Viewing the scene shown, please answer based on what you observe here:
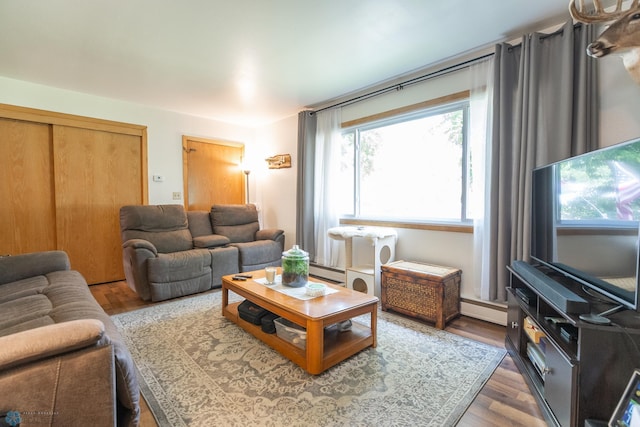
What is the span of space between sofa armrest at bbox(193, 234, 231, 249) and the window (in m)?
1.58

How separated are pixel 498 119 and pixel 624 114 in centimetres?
70

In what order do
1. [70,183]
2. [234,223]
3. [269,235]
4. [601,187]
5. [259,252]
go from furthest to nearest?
[234,223] < [269,235] < [259,252] < [70,183] < [601,187]

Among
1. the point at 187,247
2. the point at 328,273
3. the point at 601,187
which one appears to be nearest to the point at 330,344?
the point at 601,187

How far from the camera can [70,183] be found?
339 centimetres

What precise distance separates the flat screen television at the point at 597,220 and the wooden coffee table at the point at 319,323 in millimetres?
1093

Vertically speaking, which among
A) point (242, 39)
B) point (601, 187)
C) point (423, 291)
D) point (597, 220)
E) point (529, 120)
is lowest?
point (423, 291)

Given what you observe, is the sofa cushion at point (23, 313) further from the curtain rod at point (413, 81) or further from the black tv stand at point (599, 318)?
the curtain rod at point (413, 81)

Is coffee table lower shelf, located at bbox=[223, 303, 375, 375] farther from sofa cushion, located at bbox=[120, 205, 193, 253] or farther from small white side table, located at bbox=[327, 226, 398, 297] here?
sofa cushion, located at bbox=[120, 205, 193, 253]

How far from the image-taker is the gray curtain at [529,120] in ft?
6.26

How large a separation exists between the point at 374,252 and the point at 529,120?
1.63 metres

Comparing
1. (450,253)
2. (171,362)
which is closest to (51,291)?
(171,362)

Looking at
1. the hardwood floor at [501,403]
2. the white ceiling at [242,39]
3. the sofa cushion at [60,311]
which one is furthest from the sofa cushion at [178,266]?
the white ceiling at [242,39]

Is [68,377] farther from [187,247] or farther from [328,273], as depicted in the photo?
[328,273]

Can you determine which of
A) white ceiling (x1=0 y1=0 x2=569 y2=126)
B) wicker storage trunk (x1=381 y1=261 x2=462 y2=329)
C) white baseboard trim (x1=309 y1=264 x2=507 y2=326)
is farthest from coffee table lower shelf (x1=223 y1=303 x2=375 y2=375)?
white ceiling (x1=0 y1=0 x2=569 y2=126)
